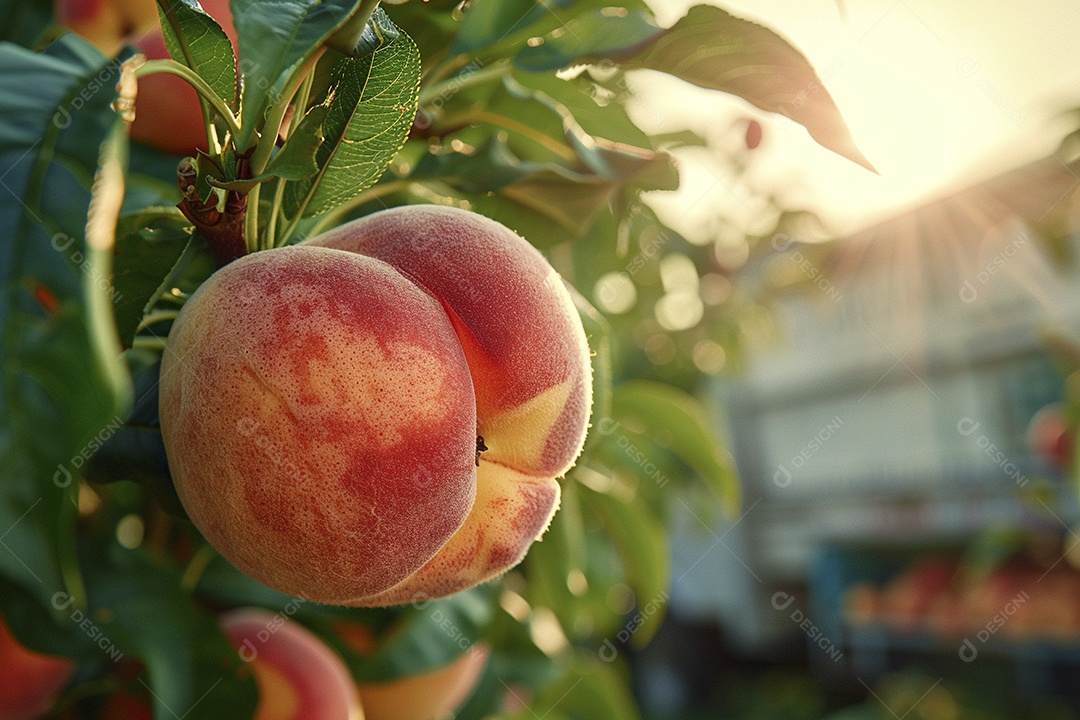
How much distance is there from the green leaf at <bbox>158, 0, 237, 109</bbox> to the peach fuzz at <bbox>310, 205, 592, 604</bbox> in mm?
79

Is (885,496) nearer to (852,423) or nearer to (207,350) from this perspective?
(852,423)

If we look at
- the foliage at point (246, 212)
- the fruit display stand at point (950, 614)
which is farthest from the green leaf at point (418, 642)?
the fruit display stand at point (950, 614)

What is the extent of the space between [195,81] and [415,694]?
1.71 ft

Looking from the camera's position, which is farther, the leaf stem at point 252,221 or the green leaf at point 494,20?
the green leaf at point 494,20

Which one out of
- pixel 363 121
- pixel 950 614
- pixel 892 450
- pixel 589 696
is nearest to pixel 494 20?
pixel 363 121

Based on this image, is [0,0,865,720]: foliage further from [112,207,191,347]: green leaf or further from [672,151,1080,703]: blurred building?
[672,151,1080,703]: blurred building

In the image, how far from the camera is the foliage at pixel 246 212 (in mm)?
261

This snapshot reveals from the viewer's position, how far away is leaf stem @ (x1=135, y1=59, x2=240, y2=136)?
0.97 feet

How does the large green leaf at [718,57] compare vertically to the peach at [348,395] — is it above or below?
above

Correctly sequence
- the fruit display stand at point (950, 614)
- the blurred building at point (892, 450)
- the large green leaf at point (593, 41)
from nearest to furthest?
1. the large green leaf at point (593, 41)
2. the fruit display stand at point (950, 614)
3. the blurred building at point (892, 450)

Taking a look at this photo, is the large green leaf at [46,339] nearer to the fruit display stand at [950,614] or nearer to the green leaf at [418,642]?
the green leaf at [418,642]

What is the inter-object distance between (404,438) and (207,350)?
0.08 metres

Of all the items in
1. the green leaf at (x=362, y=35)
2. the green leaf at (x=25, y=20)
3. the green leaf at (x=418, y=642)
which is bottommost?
the green leaf at (x=418, y=642)

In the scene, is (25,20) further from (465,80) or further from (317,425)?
(317,425)
